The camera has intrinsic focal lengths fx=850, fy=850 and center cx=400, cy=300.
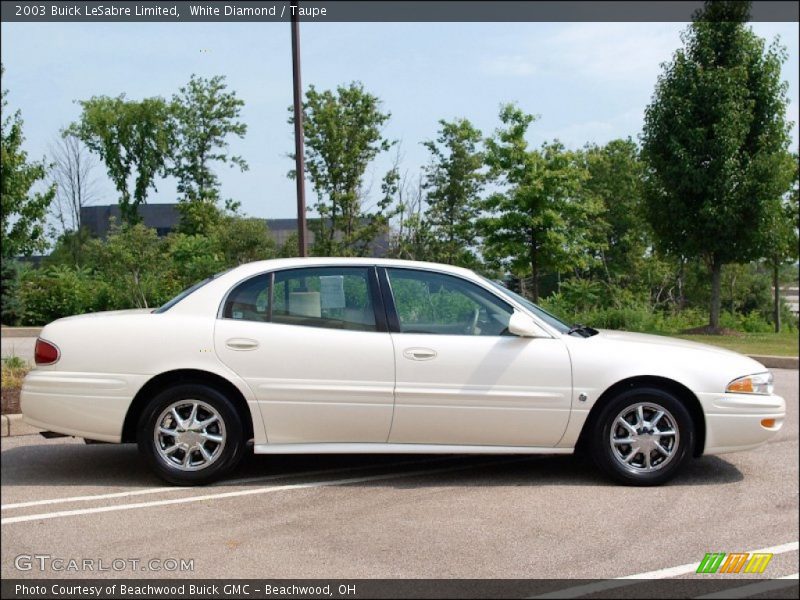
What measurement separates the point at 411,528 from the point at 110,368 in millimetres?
2361

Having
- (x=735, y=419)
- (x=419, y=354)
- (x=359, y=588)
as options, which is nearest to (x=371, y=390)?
(x=419, y=354)

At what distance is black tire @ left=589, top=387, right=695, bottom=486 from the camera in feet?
18.7

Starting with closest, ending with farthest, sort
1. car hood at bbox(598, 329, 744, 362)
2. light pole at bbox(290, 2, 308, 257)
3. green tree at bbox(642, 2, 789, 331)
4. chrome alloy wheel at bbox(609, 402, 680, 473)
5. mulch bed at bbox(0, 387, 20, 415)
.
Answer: chrome alloy wheel at bbox(609, 402, 680, 473), car hood at bbox(598, 329, 744, 362), mulch bed at bbox(0, 387, 20, 415), light pole at bbox(290, 2, 308, 257), green tree at bbox(642, 2, 789, 331)

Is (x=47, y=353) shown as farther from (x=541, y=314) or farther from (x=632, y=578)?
(x=632, y=578)

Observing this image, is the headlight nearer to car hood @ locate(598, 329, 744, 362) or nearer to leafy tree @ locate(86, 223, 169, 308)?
car hood @ locate(598, 329, 744, 362)

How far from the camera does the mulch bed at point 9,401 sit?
24.1 ft

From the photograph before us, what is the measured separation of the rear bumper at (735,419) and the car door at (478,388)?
98cm

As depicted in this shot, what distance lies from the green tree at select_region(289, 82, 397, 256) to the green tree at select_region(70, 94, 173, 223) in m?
19.1

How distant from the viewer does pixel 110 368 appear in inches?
224

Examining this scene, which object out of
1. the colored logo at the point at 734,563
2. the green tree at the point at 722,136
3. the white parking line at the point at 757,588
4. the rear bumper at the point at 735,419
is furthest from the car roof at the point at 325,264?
the green tree at the point at 722,136

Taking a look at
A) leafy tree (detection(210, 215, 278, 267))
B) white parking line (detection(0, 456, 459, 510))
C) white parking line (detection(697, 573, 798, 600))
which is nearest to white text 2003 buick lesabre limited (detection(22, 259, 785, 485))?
white parking line (detection(0, 456, 459, 510))

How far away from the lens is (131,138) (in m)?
39.9

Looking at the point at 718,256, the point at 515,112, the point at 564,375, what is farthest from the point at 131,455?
the point at 718,256

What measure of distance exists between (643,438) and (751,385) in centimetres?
85
